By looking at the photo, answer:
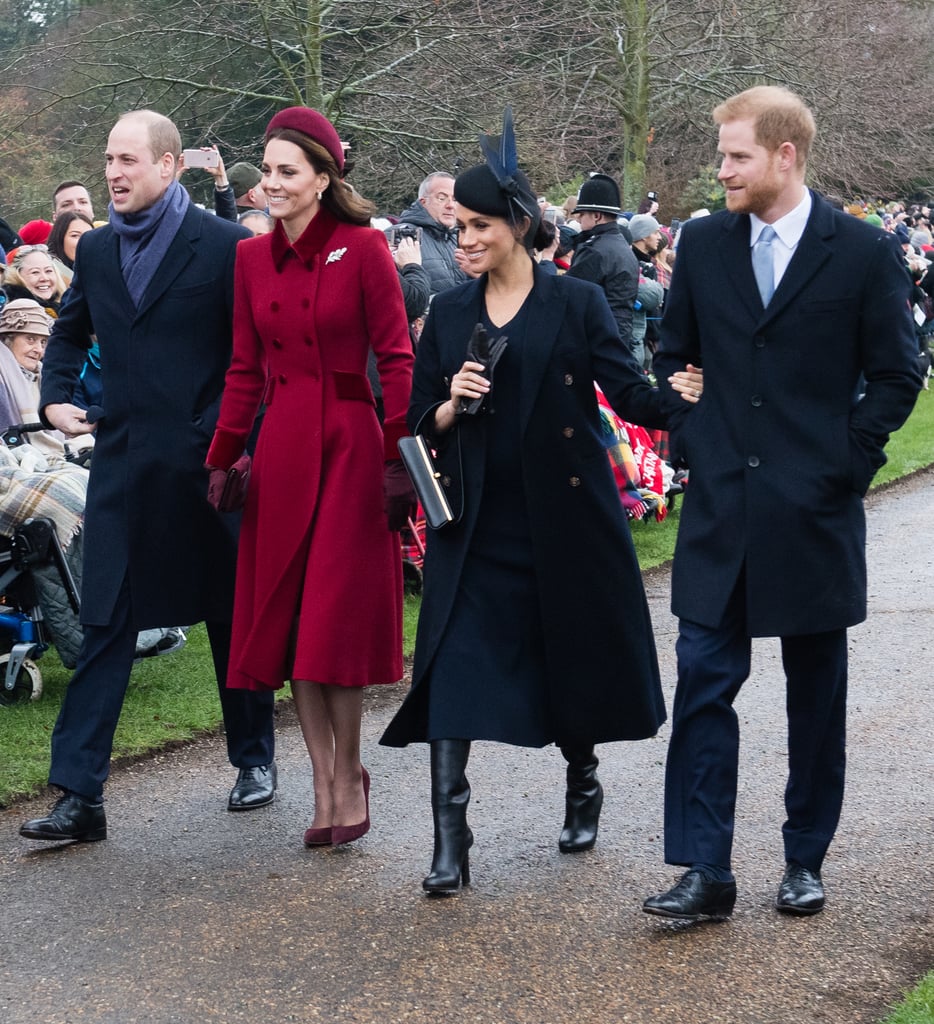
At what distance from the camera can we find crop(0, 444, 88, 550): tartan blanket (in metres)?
6.78

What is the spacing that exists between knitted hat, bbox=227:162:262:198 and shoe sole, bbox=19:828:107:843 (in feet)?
20.9

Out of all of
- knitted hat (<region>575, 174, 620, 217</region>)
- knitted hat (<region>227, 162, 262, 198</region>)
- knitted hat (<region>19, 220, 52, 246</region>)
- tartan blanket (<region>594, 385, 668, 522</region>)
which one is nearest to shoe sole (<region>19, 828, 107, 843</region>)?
tartan blanket (<region>594, 385, 668, 522</region>)

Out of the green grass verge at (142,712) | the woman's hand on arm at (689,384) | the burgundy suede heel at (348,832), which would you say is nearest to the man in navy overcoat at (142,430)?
the green grass verge at (142,712)

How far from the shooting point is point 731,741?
14.4 feet

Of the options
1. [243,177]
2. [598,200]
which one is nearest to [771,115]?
[598,200]

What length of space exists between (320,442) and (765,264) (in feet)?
4.54

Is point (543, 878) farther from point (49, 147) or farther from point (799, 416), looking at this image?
point (49, 147)

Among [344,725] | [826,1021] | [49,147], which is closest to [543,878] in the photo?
[344,725]

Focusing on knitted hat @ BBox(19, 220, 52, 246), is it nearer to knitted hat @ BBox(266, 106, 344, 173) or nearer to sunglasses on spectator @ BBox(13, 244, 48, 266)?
sunglasses on spectator @ BBox(13, 244, 48, 266)

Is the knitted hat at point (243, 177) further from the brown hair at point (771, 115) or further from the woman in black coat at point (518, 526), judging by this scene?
the brown hair at point (771, 115)

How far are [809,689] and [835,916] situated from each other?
583mm

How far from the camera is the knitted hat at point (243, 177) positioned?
1079 cm

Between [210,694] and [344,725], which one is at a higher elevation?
[344,725]

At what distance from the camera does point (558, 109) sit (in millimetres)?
21047
